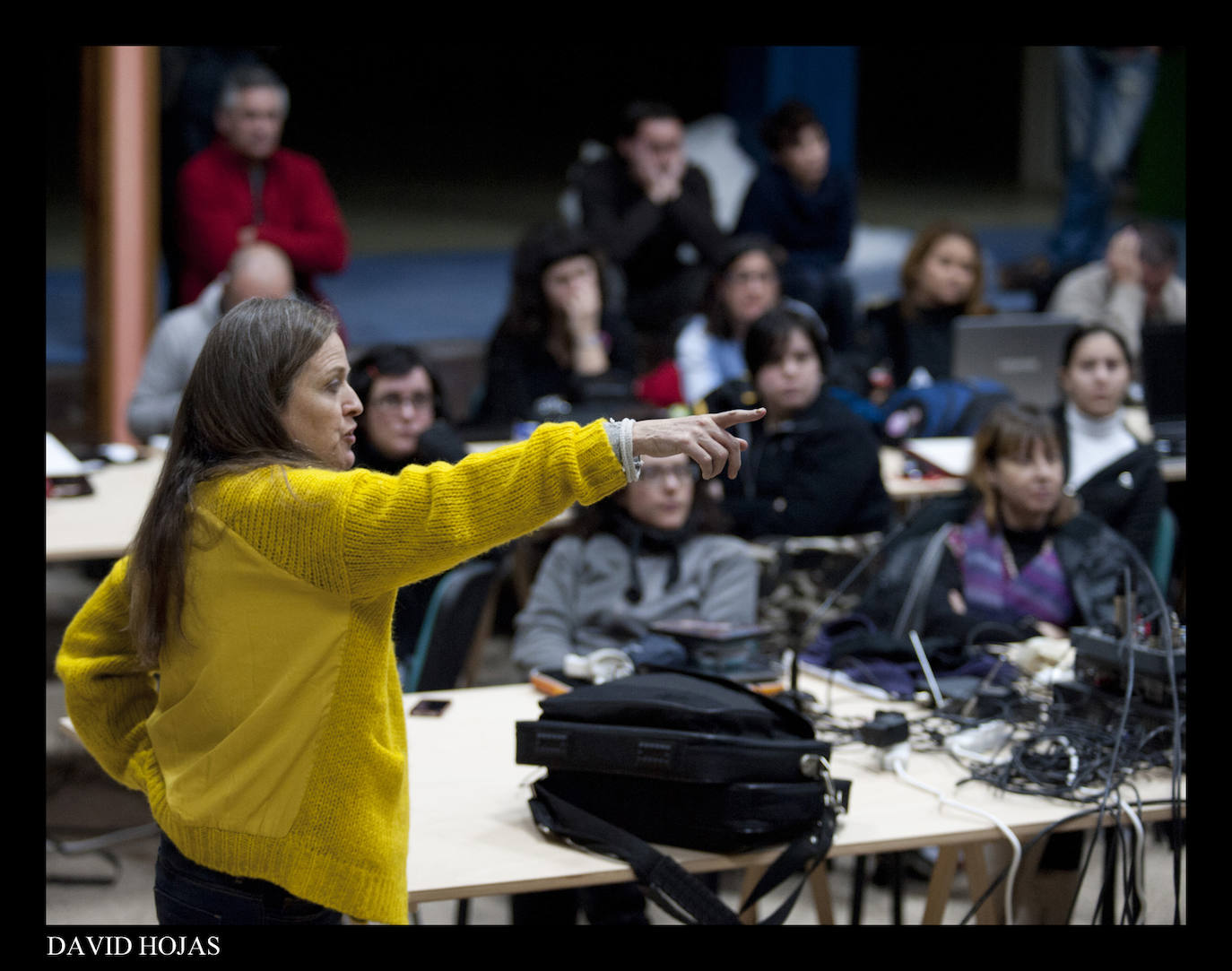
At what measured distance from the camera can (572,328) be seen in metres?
4.88

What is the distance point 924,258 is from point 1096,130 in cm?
299

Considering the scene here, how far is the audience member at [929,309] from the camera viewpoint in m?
5.35

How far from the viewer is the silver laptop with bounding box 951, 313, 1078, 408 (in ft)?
15.9

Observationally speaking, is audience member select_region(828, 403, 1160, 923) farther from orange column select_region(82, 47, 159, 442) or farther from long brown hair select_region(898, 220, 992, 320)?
orange column select_region(82, 47, 159, 442)

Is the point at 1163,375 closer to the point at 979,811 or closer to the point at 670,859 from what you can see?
the point at 979,811

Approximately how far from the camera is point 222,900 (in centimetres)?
175

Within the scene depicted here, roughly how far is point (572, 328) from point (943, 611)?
200cm

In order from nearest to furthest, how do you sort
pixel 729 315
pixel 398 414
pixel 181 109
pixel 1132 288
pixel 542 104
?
pixel 398 414
pixel 729 315
pixel 1132 288
pixel 181 109
pixel 542 104

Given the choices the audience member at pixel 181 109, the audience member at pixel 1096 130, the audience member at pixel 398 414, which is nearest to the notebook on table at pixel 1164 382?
the audience member at pixel 398 414

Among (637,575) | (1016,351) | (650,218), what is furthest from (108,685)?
(650,218)

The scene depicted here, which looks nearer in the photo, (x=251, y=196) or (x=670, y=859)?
(x=670, y=859)

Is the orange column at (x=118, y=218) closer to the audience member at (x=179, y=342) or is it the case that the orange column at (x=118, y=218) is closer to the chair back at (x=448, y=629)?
the audience member at (x=179, y=342)

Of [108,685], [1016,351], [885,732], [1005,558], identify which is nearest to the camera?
[108,685]

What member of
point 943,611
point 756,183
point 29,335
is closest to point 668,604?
point 943,611
